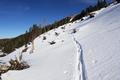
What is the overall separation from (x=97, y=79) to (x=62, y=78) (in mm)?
2295

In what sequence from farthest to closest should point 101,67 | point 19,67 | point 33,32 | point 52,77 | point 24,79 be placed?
point 33,32 → point 19,67 → point 24,79 → point 52,77 → point 101,67

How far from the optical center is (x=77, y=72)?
10.8m

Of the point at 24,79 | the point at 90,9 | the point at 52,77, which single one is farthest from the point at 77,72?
the point at 90,9

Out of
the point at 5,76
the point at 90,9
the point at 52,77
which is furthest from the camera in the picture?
the point at 90,9

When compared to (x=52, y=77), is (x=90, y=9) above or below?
above

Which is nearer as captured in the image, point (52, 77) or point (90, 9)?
point (52, 77)

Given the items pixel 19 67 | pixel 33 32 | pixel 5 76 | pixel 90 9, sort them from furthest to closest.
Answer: pixel 90 9
pixel 33 32
pixel 19 67
pixel 5 76

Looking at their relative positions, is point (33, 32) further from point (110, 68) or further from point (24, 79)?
point (110, 68)

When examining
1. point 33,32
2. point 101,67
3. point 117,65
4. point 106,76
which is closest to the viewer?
point 106,76

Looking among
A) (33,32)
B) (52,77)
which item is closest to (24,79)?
(52,77)

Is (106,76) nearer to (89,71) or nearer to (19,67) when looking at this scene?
(89,71)

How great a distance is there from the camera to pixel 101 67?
10.4m

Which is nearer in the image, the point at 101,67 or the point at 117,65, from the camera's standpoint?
the point at 117,65

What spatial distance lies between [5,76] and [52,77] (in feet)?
12.8
